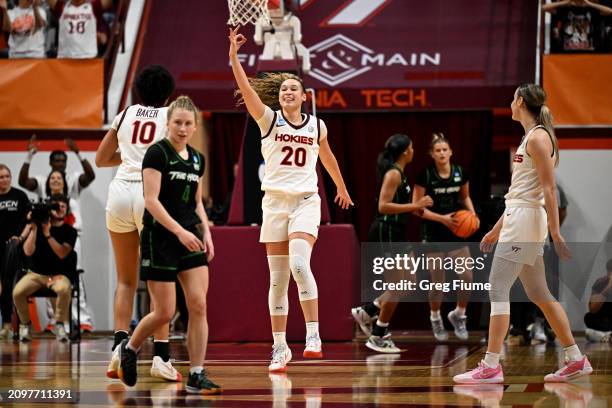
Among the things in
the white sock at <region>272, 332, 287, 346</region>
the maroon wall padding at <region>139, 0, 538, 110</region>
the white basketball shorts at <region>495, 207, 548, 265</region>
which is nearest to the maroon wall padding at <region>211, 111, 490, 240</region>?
the maroon wall padding at <region>139, 0, 538, 110</region>

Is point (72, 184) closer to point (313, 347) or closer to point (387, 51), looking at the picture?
point (387, 51)

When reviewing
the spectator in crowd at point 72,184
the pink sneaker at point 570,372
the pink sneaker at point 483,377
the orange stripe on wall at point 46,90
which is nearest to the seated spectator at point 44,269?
the spectator in crowd at point 72,184

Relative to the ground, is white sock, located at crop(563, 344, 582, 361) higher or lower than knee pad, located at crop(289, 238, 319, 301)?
lower

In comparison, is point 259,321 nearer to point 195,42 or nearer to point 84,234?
point 84,234

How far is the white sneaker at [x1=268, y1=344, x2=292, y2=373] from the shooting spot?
7.53m

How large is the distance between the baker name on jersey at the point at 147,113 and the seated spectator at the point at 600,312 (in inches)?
235

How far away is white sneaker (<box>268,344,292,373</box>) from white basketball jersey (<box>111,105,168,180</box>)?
1.60 meters

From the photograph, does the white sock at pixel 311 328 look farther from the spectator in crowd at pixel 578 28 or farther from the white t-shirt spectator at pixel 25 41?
the white t-shirt spectator at pixel 25 41

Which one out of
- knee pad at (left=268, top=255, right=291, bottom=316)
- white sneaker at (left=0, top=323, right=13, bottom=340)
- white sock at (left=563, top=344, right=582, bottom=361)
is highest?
knee pad at (left=268, top=255, right=291, bottom=316)

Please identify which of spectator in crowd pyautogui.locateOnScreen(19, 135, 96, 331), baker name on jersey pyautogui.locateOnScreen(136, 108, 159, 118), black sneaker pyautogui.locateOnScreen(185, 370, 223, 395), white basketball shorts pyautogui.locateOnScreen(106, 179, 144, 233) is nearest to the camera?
black sneaker pyautogui.locateOnScreen(185, 370, 223, 395)

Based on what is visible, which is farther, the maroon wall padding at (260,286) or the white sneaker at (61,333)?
the white sneaker at (61,333)

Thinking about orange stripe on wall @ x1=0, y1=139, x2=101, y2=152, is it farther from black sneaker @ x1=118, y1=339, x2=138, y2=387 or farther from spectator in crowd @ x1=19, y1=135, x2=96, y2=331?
black sneaker @ x1=118, y1=339, x2=138, y2=387

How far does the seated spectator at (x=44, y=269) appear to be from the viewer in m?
11.9

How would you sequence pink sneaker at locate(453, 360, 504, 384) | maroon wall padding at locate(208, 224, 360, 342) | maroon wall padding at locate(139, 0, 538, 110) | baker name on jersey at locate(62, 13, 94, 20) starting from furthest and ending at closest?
baker name on jersey at locate(62, 13, 94, 20) → maroon wall padding at locate(139, 0, 538, 110) → maroon wall padding at locate(208, 224, 360, 342) → pink sneaker at locate(453, 360, 504, 384)
